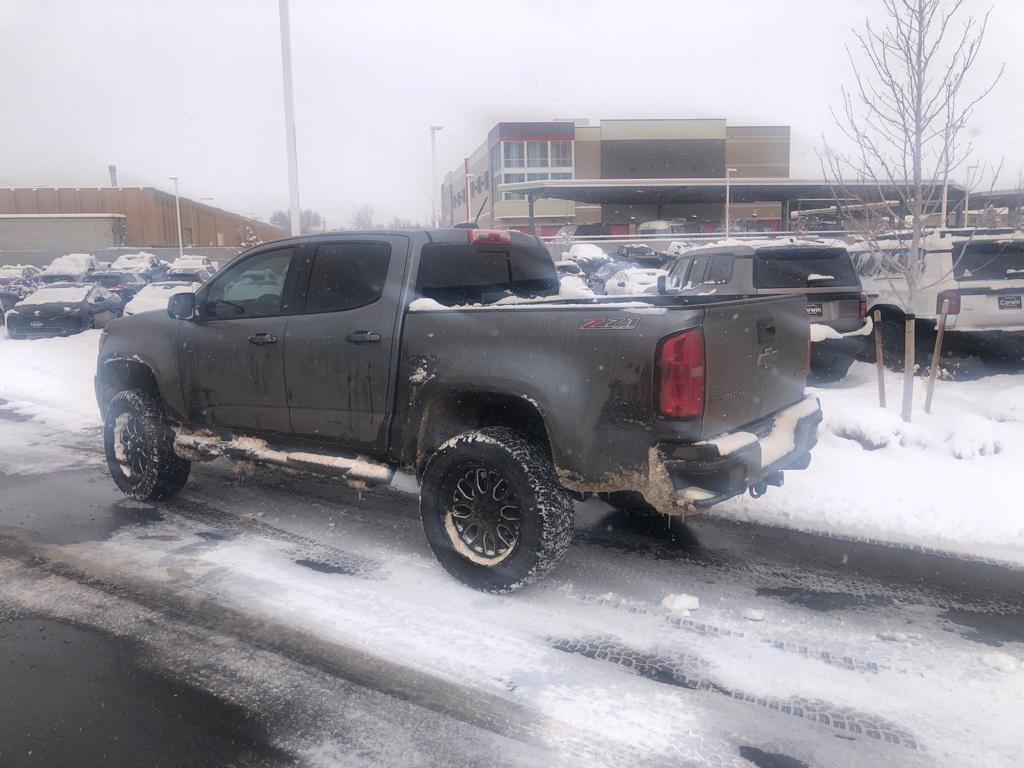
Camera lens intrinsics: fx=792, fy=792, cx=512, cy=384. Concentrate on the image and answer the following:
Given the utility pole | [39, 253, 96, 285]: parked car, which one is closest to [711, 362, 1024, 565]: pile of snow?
the utility pole

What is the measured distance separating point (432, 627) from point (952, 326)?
26.7 ft

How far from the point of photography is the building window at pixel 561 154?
6222 centimetres

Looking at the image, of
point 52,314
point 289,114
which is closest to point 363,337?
point 289,114

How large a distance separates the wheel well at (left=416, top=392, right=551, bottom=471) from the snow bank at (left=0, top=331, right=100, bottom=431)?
621 centimetres

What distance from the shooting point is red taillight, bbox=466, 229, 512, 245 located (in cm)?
500

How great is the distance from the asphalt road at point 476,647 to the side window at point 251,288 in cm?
147

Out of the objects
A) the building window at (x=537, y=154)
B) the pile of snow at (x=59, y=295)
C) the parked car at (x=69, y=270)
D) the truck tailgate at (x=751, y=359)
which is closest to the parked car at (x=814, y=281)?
the truck tailgate at (x=751, y=359)

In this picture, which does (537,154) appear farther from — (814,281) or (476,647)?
(476,647)

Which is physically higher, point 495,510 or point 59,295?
point 59,295

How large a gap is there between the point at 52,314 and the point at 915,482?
18.7 metres

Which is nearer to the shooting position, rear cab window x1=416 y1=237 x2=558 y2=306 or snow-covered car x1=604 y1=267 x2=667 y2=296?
rear cab window x1=416 y1=237 x2=558 y2=306

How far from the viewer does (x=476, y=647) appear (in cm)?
365

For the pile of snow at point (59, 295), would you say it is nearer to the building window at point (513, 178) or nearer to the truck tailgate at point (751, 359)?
the truck tailgate at point (751, 359)

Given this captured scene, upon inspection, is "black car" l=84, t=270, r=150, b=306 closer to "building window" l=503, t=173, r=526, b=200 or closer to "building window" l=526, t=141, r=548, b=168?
"building window" l=503, t=173, r=526, b=200
